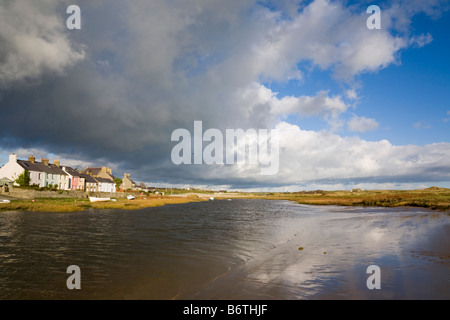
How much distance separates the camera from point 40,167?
8362cm

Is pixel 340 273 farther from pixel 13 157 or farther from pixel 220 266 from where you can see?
pixel 13 157

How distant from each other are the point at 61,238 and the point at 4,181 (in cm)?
6971

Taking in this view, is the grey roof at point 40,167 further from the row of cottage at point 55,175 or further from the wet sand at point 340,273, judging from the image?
the wet sand at point 340,273

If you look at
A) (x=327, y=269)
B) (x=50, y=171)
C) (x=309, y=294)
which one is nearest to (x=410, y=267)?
(x=327, y=269)

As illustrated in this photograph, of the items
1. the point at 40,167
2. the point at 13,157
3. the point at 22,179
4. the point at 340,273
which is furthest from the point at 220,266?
the point at 40,167

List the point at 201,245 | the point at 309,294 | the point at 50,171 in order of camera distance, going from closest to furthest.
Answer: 1. the point at 309,294
2. the point at 201,245
3. the point at 50,171

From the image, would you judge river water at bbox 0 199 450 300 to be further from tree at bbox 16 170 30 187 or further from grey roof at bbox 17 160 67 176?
grey roof at bbox 17 160 67 176

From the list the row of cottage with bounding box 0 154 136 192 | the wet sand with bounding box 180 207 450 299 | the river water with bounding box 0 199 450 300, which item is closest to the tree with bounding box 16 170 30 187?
the row of cottage with bounding box 0 154 136 192

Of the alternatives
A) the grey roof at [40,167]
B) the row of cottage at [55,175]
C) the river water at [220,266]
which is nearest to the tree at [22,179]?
the row of cottage at [55,175]

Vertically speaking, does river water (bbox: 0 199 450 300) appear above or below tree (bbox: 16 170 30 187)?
below

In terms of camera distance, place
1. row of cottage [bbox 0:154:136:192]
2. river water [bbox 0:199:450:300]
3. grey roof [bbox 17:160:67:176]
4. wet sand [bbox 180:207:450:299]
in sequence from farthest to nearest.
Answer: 1. grey roof [bbox 17:160:67:176]
2. row of cottage [bbox 0:154:136:192]
3. river water [bbox 0:199:450:300]
4. wet sand [bbox 180:207:450:299]

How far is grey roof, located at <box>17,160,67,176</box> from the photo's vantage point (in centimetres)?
7606
